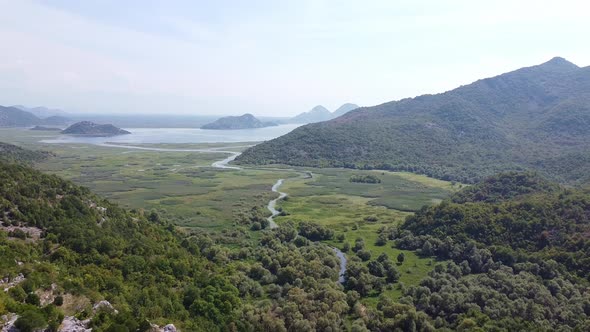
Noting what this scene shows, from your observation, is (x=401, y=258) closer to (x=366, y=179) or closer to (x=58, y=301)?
(x=58, y=301)

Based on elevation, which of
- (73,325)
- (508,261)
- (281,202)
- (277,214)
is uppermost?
(73,325)

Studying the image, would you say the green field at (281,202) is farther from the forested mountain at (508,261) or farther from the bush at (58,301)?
the bush at (58,301)

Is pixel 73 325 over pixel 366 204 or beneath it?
over

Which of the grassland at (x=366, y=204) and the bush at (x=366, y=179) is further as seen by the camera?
the bush at (x=366, y=179)

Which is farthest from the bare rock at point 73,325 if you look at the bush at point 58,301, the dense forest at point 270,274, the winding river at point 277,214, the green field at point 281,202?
the green field at point 281,202

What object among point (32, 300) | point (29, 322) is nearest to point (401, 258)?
point (32, 300)

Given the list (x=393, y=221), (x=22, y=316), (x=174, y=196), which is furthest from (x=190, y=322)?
(x=174, y=196)

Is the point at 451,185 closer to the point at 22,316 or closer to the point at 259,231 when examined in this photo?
the point at 259,231

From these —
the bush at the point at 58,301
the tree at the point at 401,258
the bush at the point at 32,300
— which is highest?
the bush at the point at 32,300
